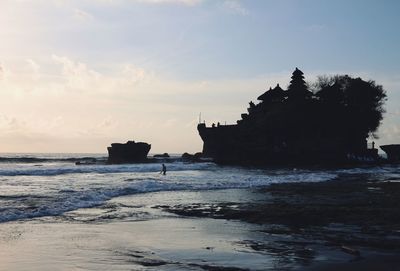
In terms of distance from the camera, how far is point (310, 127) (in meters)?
78.1

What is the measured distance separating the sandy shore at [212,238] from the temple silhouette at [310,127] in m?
58.1

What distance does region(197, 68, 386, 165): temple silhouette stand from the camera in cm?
7550

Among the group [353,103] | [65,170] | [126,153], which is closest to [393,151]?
[353,103]

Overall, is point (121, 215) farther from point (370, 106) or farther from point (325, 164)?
point (370, 106)

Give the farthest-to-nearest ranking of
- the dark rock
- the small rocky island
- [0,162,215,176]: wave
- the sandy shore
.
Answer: the dark rock, the small rocky island, [0,162,215,176]: wave, the sandy shore

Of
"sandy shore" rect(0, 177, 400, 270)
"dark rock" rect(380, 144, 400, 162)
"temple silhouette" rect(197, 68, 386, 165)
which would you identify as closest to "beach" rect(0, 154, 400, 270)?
"sandy shore" rect(0, 177, 400, 270)

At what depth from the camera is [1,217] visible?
14125 millimetres

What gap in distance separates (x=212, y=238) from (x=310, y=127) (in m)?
69.3

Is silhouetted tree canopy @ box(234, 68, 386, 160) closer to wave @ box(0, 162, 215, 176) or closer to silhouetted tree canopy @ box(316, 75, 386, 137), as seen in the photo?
silhouetted tree canopy @ box(316, 75, 386, 137)

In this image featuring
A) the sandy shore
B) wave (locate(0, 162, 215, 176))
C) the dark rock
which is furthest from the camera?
the dark rock

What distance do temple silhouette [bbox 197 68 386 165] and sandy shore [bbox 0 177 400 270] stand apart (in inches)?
2287

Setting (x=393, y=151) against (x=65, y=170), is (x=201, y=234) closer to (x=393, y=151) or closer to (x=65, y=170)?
(x=65, y=170)

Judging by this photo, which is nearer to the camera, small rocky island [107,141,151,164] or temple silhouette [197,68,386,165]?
temple silhouette [197,68,386,165]

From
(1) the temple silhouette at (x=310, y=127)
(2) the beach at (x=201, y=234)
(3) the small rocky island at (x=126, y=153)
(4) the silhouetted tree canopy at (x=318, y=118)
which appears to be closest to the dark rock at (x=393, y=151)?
(1) the temple silhouette at (x=310, y=127)
